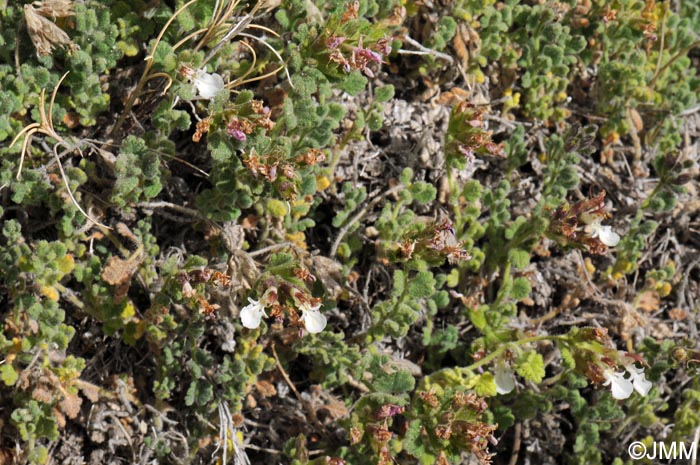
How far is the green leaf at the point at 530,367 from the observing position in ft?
11.0

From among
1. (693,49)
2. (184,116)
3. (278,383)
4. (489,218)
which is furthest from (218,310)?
(693,49)

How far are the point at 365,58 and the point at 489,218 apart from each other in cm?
106

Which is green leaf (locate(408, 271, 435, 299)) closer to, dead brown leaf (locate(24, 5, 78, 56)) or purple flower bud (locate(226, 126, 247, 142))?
purple flower bud (locate(226, 126, 247, 142))

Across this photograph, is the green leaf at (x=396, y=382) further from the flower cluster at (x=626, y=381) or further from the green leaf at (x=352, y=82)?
the green leaf at (x=352, y=82)

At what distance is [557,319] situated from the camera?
12.7 ft

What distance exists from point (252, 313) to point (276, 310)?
0.10 metres

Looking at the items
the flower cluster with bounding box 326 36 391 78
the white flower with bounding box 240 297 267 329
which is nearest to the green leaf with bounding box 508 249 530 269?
the flower cluster with bounding box 326 36 391 78

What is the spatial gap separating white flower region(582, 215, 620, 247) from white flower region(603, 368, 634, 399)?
0.56 meters

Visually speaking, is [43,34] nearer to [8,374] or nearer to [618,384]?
[8,374]

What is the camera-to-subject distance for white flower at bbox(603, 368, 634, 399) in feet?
10.5

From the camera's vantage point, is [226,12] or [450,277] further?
[450,277]

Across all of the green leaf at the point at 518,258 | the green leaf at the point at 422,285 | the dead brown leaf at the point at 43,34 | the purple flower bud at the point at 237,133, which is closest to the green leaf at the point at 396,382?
the green leaf at the point at 422,285

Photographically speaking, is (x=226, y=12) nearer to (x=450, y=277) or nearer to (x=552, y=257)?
(x=450, y=277)

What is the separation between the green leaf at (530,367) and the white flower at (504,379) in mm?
41
